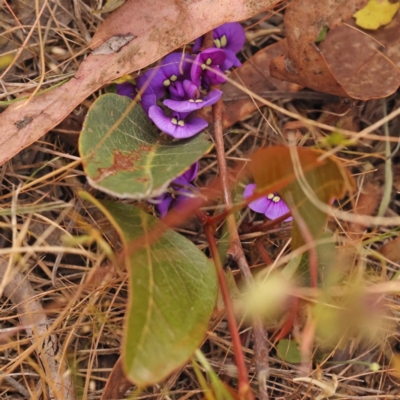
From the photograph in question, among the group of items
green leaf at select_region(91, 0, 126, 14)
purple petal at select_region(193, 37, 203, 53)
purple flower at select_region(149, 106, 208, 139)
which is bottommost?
purple flower at select_region(149, 106, 208, 139)

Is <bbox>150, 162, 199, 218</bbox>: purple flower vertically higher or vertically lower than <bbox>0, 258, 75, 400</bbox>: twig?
higher

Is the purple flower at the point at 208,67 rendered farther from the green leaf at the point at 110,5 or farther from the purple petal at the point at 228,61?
the green leaf at the point at 110,5

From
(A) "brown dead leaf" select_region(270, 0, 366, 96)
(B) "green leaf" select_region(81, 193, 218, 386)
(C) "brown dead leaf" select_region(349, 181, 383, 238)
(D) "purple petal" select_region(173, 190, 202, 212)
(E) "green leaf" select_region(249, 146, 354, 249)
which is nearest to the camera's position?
(B) "green leaf" select_region(81, 193, 218, 386)

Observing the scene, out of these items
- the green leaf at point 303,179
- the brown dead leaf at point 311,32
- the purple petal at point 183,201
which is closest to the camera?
the green leaf at point 303,179

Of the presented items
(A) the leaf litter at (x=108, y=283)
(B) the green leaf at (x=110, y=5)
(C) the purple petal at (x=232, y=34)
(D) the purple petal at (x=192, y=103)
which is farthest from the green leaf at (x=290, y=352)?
(B) the green leaf at (x=110, y=5)

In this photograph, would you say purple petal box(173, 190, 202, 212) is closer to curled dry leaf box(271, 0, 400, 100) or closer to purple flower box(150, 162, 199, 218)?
purple flower box(150, 162, 199, 218)

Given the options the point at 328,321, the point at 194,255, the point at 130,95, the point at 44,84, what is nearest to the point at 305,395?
the point at 328,321

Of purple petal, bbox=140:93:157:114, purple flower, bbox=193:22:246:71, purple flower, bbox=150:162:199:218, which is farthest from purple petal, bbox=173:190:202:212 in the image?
purple flower, bbox=193:22:246:71
